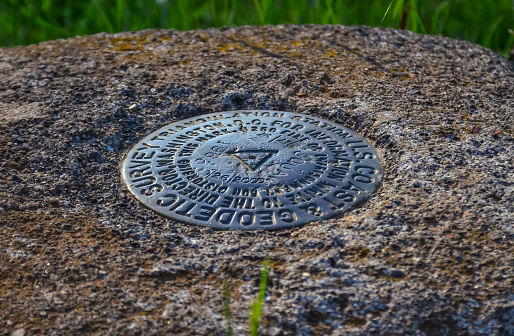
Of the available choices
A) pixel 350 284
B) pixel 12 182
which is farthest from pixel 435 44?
pixel 12 182

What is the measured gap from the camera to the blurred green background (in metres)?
3.50

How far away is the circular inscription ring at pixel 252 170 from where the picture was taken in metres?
1.80

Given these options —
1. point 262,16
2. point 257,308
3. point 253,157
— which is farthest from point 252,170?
point 262,16

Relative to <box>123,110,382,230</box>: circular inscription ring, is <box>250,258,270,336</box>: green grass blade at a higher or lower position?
higher

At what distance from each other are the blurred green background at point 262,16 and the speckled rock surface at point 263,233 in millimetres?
622

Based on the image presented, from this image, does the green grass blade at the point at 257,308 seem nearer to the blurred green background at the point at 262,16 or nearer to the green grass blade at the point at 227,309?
the green grass blade at the point at 227,309

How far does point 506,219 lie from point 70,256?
1250mm

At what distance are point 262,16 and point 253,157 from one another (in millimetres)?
1674

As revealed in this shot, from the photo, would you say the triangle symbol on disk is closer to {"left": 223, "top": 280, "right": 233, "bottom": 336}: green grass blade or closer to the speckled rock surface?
the speckled rock surface

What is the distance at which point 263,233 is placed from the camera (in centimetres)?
173

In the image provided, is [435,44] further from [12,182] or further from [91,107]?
[12,182]

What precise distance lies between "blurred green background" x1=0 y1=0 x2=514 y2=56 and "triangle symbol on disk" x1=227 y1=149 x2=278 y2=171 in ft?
5.05

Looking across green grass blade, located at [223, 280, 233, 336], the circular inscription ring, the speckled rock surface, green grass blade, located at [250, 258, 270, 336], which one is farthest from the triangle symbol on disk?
green grass blade, located at [250, 258, 270, 336]

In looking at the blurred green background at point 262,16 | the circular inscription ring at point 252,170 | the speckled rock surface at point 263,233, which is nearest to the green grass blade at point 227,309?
the speckled rock surface at point 263,233
